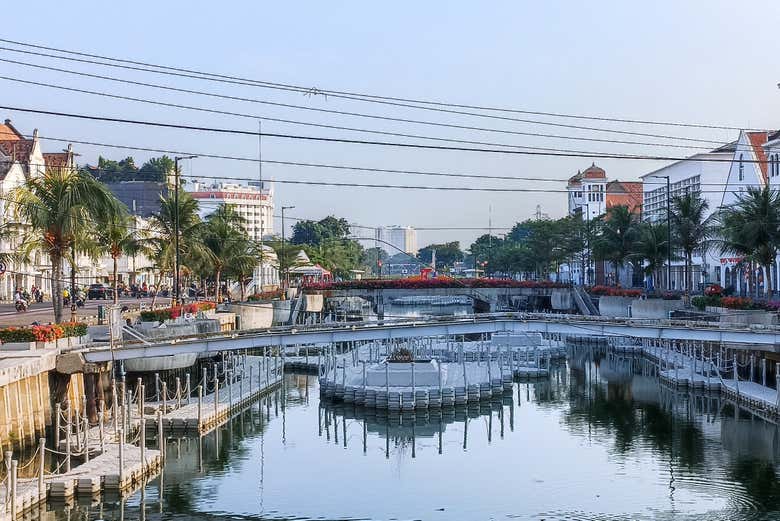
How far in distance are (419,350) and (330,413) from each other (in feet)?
90.9

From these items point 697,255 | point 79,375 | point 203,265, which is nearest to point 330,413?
point 79,375

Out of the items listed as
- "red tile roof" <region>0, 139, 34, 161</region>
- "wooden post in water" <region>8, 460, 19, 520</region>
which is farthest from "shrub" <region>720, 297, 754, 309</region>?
"red tile roof" <region>0, 139, 34, 161</region>

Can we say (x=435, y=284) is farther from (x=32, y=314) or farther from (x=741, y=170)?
(x=32, y=314)

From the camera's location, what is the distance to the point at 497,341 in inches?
3772

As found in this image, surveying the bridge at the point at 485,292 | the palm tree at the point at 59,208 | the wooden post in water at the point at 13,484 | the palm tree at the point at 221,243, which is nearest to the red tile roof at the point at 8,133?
the palm tree at the point at 221,243

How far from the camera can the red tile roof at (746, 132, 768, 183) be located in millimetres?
104562

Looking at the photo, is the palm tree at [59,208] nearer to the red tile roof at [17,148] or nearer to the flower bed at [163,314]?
the flower bed at [163,314]

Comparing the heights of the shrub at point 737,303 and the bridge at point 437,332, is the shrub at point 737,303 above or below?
above

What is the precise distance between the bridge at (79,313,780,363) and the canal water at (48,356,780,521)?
4952 mm

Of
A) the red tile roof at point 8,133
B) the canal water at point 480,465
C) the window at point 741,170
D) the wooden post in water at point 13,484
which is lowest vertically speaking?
the canal water at point 480,465

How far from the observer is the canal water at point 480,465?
39.5 m

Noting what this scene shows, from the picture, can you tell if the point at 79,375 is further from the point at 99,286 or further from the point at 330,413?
the point at 99,286

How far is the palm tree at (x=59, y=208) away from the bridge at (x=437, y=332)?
408 inches

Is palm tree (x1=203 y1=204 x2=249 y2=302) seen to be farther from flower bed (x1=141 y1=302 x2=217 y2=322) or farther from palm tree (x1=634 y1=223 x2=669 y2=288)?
palm tree (x1=634 y1=223 x2=669 y2=288)
